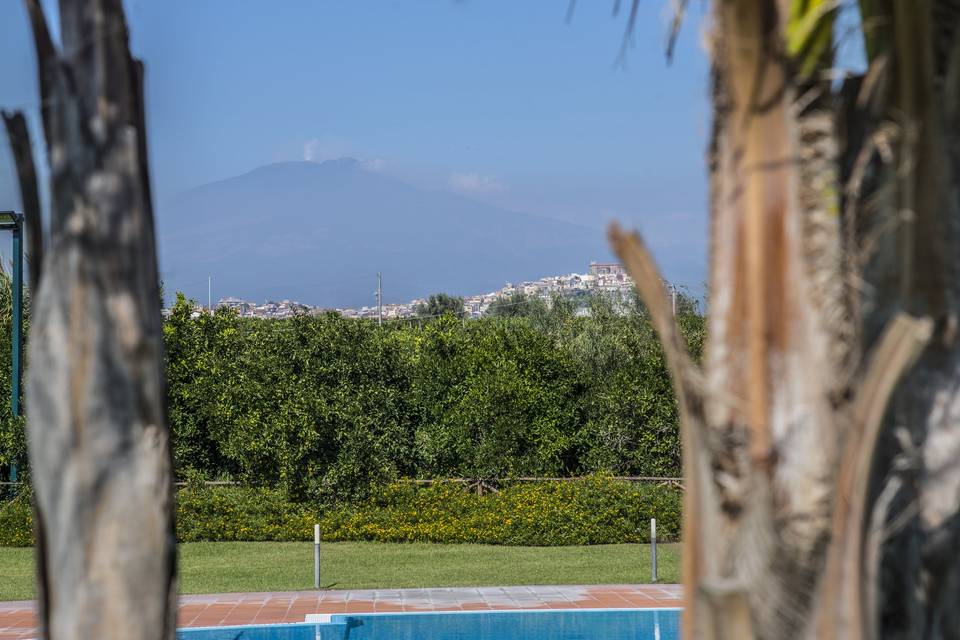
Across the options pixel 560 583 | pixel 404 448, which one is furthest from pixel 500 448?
pixel 560 583

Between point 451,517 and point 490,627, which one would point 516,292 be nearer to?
point 451,517

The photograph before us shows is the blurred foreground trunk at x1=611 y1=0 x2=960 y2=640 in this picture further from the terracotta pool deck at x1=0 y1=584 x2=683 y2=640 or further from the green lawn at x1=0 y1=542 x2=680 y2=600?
the green lawn at x1=0 y1=542 x2=680 y2=600

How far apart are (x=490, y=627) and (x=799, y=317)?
30.9 feet

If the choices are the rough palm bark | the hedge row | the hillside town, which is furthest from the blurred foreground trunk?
the hedge row

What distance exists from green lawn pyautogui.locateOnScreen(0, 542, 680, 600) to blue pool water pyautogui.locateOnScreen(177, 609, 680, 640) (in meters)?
2.05

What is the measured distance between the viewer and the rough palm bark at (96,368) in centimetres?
217

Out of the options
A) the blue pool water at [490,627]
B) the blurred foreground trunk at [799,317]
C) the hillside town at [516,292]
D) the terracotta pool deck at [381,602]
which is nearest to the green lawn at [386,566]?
the terracotta pool deck at [381,602]

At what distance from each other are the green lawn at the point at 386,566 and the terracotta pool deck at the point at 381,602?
58 centimetres

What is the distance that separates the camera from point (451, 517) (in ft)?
56.0

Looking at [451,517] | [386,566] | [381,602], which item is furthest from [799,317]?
[451,517]

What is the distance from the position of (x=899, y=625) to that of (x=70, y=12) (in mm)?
2274

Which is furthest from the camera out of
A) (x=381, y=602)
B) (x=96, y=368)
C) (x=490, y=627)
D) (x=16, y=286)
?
(x=16, y=286)

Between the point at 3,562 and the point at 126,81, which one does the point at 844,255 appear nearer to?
the point at 126,81

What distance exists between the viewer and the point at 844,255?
1.96m
